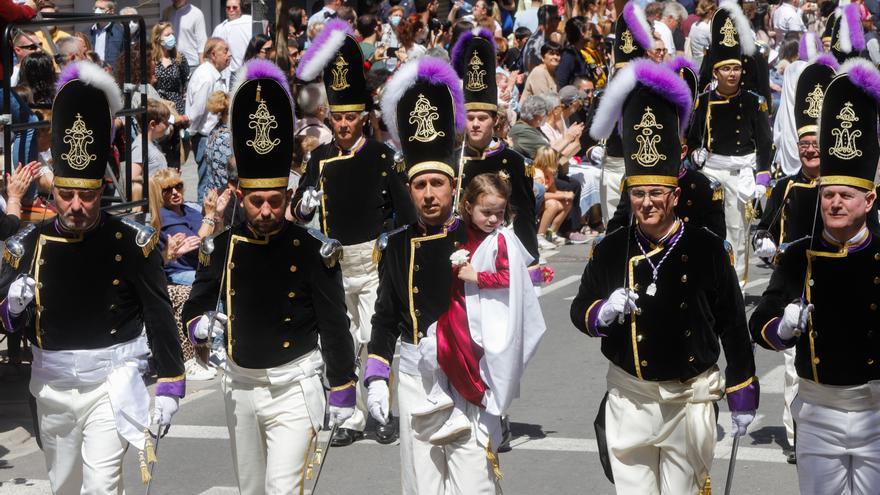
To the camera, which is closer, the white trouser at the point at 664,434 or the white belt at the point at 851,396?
the white belt at the point at 851,396

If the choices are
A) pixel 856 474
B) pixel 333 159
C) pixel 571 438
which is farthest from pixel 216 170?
pixel 856 474

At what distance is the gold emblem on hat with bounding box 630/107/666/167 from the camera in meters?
6.78

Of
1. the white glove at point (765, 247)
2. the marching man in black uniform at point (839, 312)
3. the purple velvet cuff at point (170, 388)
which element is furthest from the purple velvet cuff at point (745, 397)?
the white glove at point (765, 247)

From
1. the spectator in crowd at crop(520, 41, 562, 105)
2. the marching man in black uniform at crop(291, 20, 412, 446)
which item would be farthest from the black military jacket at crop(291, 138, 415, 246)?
the spectator in crowd at crop(520, 41, 562, 105)

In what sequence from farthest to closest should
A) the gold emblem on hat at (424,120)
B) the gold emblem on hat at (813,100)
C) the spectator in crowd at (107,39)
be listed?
the spectator in crowd at (107,39), the gold emblem on hat at (813,100), the gold emblem on hat at (424,120)

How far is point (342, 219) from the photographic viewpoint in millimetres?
9969

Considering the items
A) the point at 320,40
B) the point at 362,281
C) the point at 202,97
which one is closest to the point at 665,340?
the point at 362,281

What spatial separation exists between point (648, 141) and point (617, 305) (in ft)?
2.67

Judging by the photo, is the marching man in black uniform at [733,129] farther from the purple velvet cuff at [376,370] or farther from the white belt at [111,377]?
the white belt at [111,377]

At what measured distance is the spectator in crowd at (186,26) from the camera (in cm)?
1955

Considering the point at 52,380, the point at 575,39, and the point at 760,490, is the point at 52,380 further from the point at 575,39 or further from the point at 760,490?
the point at 575,39

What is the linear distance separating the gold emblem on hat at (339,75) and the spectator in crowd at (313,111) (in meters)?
2.76

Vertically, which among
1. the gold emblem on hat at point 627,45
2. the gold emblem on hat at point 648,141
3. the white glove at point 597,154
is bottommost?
the white glove at point 597,154

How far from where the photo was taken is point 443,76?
7.70m
